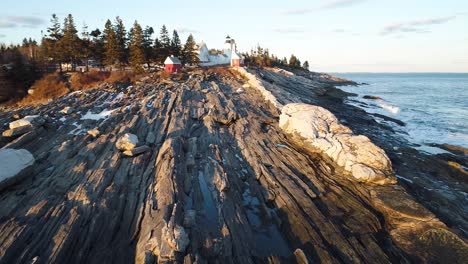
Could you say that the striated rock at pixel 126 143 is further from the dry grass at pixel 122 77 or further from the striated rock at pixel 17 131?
the dry grass at pixel 122 77

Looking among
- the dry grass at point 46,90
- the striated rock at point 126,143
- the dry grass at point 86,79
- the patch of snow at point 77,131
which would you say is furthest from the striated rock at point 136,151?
the dry grass at point 46,90

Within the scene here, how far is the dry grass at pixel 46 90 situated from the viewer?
141 feet

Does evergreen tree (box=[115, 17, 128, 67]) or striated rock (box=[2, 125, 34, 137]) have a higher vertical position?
evergreen tree (box=[115, 17, 128, 67])

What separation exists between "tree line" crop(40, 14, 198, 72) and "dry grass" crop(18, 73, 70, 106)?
30.8ft

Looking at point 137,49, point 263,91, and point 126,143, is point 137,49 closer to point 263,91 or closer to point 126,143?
point 263,91

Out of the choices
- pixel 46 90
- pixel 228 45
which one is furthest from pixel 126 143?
pixel 228 45

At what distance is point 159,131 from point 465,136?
38.6m

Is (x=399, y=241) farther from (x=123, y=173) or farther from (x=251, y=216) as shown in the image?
(x=123, y=173)

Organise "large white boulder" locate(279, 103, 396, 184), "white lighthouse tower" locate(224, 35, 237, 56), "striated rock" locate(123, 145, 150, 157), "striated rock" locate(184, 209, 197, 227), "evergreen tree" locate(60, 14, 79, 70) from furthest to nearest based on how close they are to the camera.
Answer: "white lighthouse tower" locate(224, 35, 237, 56) → "evergreen tree" locate(60, 14, 79, 70) → "striated rock" locate(123, 145, 150, 157) → "large white boulder" locate(279, 103, 396, 184) → "striated rock" locate(184, 209, 197, 227)

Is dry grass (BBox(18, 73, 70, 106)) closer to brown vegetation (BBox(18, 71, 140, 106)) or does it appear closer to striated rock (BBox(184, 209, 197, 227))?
brown vegetation (BBox(18, 71, 140, 106))

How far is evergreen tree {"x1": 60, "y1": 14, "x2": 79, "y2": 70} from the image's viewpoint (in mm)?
54250

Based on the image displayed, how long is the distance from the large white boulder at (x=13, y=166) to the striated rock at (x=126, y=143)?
5.74 m

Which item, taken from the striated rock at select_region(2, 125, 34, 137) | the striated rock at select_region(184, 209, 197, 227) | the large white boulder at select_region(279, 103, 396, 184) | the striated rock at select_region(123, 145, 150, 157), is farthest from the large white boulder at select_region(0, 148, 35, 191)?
the large white boulder at select_region(279, 103, 396, 184)

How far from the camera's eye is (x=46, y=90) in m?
44.6
